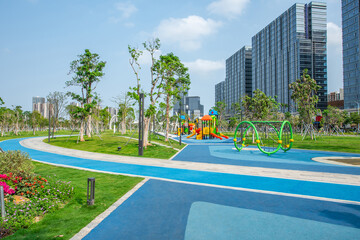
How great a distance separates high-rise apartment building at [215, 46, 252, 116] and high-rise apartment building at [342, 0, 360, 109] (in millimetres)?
53557

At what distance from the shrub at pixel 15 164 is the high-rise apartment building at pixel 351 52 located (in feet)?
330

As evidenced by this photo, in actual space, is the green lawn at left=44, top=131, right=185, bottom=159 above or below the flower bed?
below

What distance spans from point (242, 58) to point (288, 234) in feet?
499

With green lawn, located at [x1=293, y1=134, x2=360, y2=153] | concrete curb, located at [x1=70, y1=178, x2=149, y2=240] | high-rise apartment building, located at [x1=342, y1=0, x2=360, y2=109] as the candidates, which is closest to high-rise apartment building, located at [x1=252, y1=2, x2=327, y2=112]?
high-rise apartment building, located at [x1=342, y1=0, x2=360, y2=109]

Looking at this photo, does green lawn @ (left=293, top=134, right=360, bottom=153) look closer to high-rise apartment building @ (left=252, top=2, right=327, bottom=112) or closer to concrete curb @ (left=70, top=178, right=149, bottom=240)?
concrete curb @ (left=70, top=178, right=149, bottom=240)

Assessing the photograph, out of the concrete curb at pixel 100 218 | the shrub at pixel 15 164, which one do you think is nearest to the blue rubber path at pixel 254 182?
the concrete curb at pixel 100 218

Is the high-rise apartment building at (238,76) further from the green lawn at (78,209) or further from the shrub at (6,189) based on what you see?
the shrub at (6,189)

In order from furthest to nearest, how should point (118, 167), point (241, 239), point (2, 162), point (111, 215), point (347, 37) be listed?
point (347, 37), point (118, 167), point (2, 162), point (111, 215), point (241, 239)

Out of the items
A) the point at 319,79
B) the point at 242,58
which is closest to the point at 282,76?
the point at 319,79

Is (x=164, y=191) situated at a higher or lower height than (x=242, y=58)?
lower

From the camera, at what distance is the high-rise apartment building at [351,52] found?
271 feet

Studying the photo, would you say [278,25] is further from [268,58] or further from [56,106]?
[56,106]

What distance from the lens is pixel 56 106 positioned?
53250 mm

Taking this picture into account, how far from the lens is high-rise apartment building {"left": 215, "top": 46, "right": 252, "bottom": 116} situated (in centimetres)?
14288
